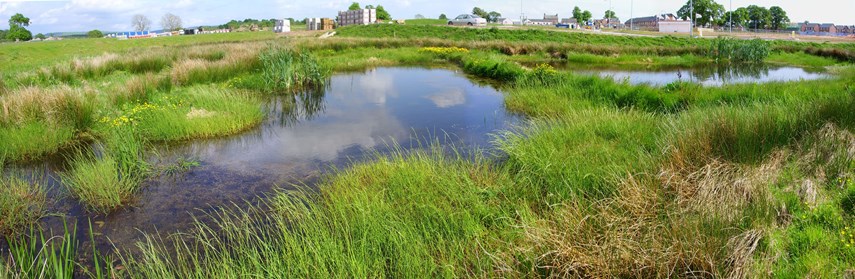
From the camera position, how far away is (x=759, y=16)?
8488cm

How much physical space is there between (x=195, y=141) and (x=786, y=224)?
8750 millimetres

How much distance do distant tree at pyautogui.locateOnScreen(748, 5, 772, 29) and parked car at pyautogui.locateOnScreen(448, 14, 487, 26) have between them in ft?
178

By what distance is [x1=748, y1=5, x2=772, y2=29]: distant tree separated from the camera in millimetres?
84562

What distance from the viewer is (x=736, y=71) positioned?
74.2ft

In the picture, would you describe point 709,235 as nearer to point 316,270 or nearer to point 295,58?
point 316,270

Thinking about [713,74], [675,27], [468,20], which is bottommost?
[713,74]

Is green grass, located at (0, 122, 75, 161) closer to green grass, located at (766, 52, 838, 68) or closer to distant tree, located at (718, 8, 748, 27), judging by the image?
green grass, located at (766, 52, 838, 68)

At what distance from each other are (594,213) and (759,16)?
9878 cm

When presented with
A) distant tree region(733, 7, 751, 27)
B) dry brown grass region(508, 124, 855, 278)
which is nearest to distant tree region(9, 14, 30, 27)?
dry brown grass region(508, 124, 855, 278)

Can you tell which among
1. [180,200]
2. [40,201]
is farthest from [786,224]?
[40,201]

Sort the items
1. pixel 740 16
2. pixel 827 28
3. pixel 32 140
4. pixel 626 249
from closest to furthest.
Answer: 1. pixel 626 249
2. pixel 32 140
3. pixel 827 28
4. pixel 740 16

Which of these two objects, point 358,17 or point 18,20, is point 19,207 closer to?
point 358,17

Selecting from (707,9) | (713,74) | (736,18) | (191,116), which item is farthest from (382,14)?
(191,116)

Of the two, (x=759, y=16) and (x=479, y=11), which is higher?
(x=479, y=11)
